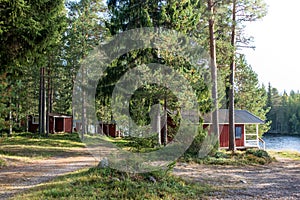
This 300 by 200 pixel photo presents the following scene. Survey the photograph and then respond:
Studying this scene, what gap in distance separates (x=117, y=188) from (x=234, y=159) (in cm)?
896

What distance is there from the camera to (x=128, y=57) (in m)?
12.2

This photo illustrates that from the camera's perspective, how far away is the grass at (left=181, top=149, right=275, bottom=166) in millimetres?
12656

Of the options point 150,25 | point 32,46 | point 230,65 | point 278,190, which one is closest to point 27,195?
point 32,46

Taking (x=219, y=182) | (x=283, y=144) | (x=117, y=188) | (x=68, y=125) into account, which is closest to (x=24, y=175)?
(x=117, y=188)

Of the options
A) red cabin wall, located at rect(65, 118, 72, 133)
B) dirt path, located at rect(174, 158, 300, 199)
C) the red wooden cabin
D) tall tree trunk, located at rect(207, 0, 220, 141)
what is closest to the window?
tall tree trunk, located at rect(207, 0, 220, 141)

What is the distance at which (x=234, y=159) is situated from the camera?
1370 cm

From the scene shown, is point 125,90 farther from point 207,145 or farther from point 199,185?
point 199,185

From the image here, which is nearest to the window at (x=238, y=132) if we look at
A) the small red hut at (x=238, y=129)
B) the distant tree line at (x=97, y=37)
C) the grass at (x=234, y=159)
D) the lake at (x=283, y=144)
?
the small red hut at (x=238, y=129)

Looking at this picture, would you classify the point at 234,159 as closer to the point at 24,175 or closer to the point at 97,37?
the point at 24,175

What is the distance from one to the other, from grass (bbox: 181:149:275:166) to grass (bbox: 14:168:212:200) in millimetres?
5007

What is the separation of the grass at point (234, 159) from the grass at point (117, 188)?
16.4 feet

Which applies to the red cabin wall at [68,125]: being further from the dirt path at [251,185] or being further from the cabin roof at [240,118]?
the dirt path at [251,185]

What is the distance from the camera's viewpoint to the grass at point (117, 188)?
585 cm

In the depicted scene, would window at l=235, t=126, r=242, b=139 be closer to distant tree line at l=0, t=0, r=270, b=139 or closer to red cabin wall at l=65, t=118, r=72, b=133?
distant tree line at l=0, t=0, r=270, b=139
